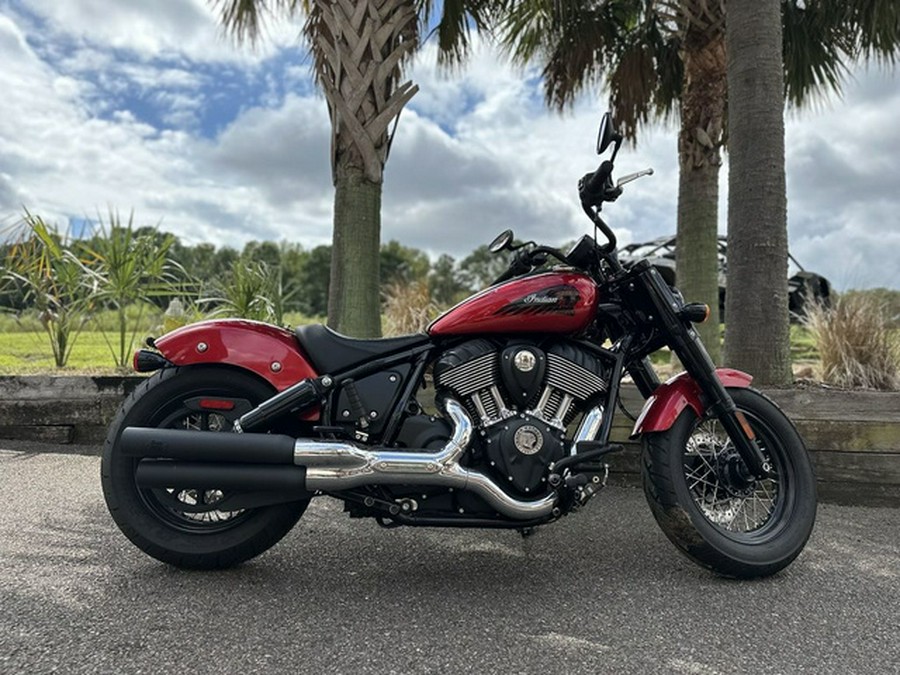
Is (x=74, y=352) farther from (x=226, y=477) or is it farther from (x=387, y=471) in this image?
(x=387, y=471)

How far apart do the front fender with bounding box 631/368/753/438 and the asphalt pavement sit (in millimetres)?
563

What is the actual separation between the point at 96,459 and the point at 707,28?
19.9ft

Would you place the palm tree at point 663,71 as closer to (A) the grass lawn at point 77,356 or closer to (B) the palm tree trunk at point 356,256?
(A) the grass lawn at point 77,356

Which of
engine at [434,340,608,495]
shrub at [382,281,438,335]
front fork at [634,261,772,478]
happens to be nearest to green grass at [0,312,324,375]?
shrub at [382,281,438,335]

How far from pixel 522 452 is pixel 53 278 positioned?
16.7ft

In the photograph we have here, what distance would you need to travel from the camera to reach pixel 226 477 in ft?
7.48

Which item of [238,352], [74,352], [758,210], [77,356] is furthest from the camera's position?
[74,352]

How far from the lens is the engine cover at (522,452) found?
2344 mm

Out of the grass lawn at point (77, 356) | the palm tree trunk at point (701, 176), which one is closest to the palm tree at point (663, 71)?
the palm tree trunk at point (701, 176)

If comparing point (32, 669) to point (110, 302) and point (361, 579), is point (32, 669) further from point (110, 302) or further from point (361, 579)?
point (110, 302)

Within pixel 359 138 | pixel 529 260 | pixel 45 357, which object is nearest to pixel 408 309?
pixel 359 138

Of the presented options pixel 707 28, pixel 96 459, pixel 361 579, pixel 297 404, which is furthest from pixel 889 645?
pixel 707 28

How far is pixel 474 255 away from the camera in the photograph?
5097 cm

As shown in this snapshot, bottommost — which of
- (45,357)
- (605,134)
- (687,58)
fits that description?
(45,357)
